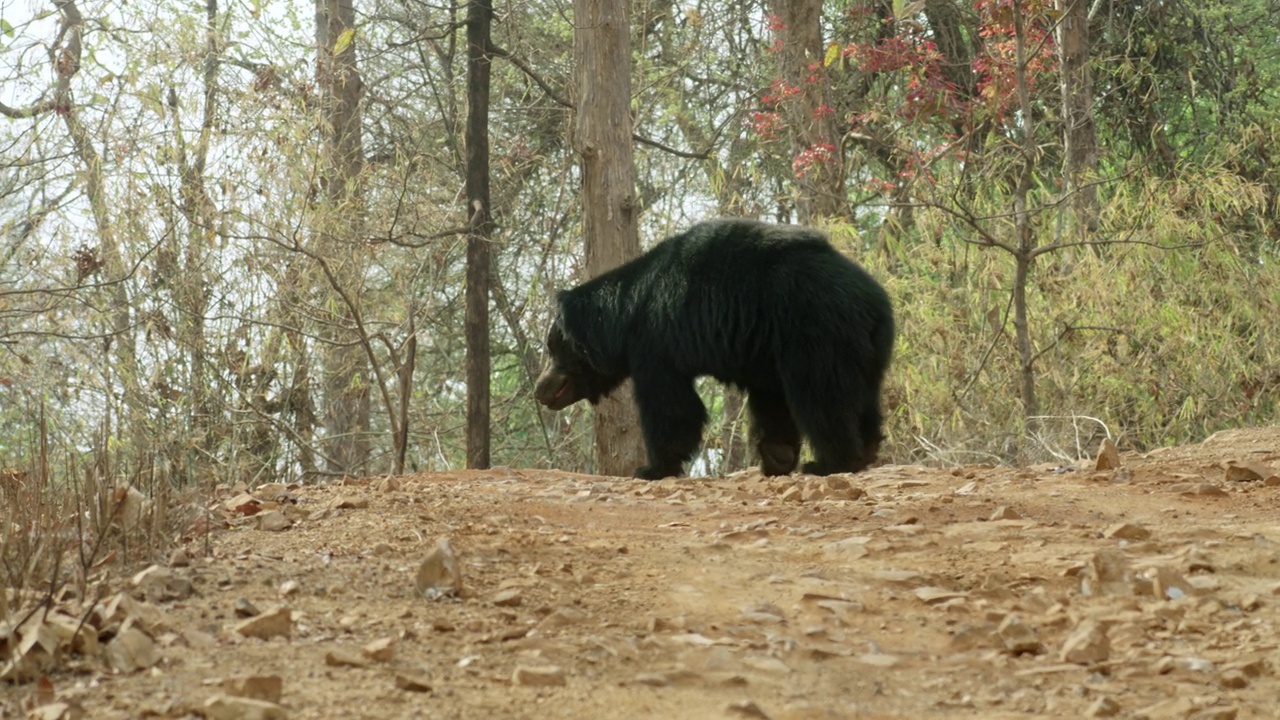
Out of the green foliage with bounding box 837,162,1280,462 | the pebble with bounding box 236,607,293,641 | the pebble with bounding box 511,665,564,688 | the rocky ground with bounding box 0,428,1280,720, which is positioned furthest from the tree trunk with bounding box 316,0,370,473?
the pebble with bounding box 511,665,564,688

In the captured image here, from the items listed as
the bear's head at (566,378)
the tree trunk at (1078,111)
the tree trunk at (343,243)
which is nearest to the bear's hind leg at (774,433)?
the bear's head at (566,378)

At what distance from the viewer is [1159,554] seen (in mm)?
3766

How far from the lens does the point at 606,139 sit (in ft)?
29.4

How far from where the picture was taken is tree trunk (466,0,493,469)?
9758 millimetres

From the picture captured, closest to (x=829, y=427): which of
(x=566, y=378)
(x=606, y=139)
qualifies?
(x=566, y=378)

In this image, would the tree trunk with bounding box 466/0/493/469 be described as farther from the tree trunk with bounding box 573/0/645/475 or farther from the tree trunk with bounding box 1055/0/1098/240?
the tree trunk with bounding box 1055/0/1098/240

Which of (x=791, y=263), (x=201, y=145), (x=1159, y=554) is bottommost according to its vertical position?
(x=1159, y=554)

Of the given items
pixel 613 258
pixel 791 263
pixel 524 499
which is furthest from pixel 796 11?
pixel 524 499

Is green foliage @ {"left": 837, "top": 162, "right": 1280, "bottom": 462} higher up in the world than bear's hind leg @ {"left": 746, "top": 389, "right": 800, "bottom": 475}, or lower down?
higher up

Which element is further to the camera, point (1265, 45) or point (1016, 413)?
point (1265, 45)

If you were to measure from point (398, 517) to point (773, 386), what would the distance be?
313cm

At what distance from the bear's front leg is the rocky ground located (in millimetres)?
2386

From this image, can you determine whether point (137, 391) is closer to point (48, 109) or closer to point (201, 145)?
point (201, 145)

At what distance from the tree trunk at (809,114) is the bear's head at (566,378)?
367 centimetres
